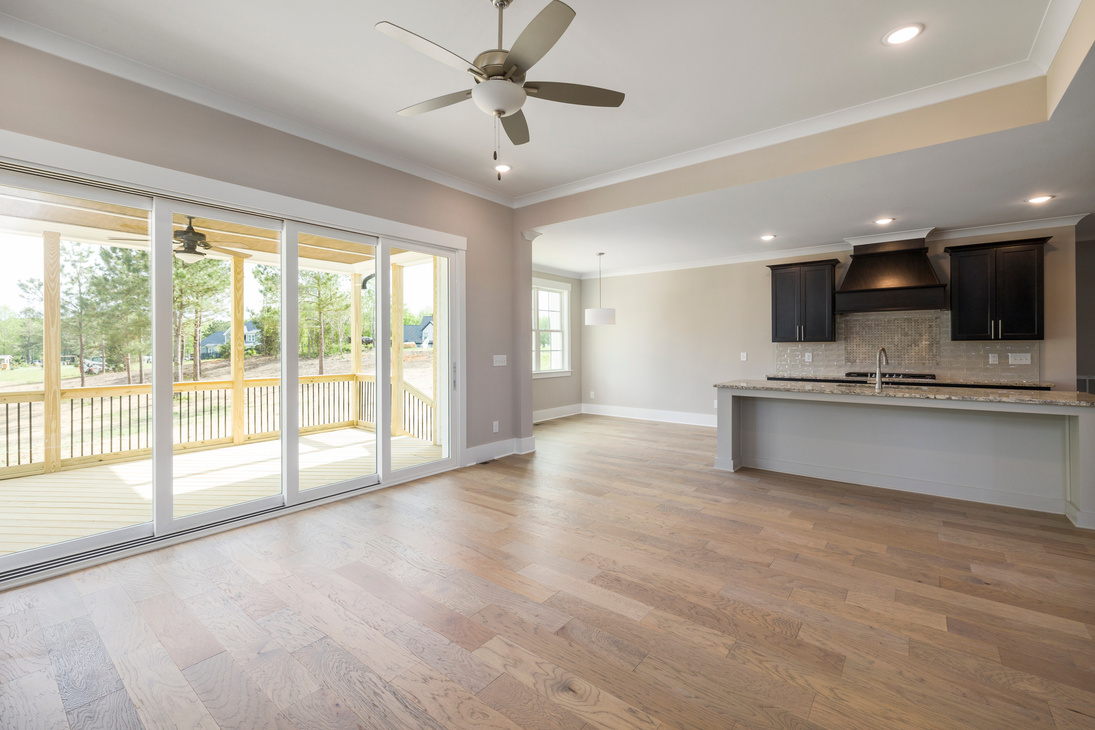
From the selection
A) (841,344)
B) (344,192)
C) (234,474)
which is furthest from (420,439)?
(841,344)

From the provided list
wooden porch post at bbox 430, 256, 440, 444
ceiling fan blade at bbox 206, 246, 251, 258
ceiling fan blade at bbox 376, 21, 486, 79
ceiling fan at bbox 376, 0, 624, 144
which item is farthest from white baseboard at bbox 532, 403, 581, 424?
ceiling fan blade at bbox 376, 21, 486, 79

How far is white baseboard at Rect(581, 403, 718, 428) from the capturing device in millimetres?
7363

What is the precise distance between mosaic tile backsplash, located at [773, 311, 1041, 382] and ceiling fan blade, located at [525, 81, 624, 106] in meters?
5.44

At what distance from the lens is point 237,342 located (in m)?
3.32

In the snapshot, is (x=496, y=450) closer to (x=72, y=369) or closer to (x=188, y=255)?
(x=188, y=255)

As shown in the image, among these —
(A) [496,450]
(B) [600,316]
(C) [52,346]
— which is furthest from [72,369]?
(B) [600,316]

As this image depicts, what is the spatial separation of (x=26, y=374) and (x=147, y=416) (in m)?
0.57

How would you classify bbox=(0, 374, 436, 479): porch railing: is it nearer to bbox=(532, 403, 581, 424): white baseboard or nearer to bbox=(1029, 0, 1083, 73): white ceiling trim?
bbox=(532, 403, 581, 424): white baseboard

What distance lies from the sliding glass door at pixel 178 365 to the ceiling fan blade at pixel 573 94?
2.28 metres

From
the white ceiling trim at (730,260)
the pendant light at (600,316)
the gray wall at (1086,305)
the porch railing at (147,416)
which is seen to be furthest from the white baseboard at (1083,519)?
the porch railing at (147,416)

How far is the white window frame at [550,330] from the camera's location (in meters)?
7.89

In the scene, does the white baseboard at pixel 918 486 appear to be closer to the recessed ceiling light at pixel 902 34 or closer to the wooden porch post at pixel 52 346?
the recessed ceiling light at pixel 902 34

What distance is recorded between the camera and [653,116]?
132 inches

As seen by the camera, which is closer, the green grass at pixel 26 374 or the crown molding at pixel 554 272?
the green grass at pixel 26 374
